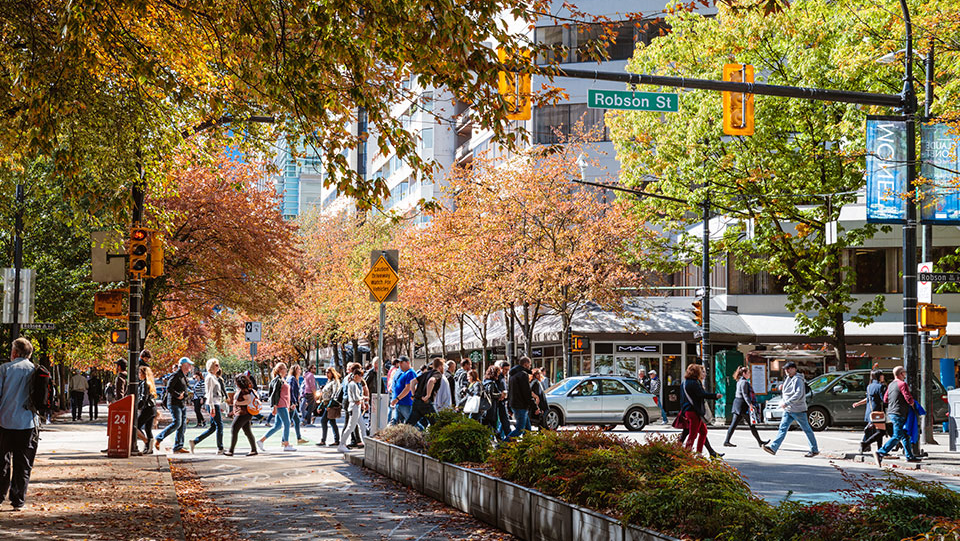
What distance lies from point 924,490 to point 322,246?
61972 millimetres

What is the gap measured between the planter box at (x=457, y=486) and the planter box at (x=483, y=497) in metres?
0.17

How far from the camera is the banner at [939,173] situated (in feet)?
65.8

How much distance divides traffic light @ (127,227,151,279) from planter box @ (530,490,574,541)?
10.5 meters

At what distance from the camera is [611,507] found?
28.1 feet

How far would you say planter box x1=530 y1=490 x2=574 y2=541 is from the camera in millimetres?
8789

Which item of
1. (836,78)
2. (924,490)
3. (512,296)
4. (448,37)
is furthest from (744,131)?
(512,296)

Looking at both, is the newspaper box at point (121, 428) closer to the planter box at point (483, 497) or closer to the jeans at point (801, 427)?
the planter box at point (483, 497)

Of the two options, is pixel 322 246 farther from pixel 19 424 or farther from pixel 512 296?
pixel 19 424

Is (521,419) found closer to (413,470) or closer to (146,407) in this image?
(413,470)

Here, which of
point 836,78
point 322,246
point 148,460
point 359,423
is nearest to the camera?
point 148,460

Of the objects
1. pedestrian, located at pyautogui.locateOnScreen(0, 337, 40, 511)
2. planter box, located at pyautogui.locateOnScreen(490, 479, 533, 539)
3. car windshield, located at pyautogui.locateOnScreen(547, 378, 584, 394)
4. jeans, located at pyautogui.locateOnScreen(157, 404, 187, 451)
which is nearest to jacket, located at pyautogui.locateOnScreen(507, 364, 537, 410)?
jeans, located at pyautogui.locateOnScreen(157, 404, 187, 451)

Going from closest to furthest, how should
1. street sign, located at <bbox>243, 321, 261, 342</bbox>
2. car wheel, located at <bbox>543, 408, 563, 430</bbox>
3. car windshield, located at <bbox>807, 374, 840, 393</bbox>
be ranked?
car wheel, located at <bbox>543, 408, 563, 430</bbox>, car windshield, located at <bbox>807, 374, 840, 393</bbox>, street sign, located at <bbox>243, 321, 261, 342</bbox>

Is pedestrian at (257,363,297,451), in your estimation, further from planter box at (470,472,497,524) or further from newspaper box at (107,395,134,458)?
planter box at (470,472,497,524)

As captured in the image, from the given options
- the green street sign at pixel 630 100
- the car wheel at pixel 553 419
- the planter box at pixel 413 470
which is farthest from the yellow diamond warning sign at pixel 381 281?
the car wheel at pixel 553 419
